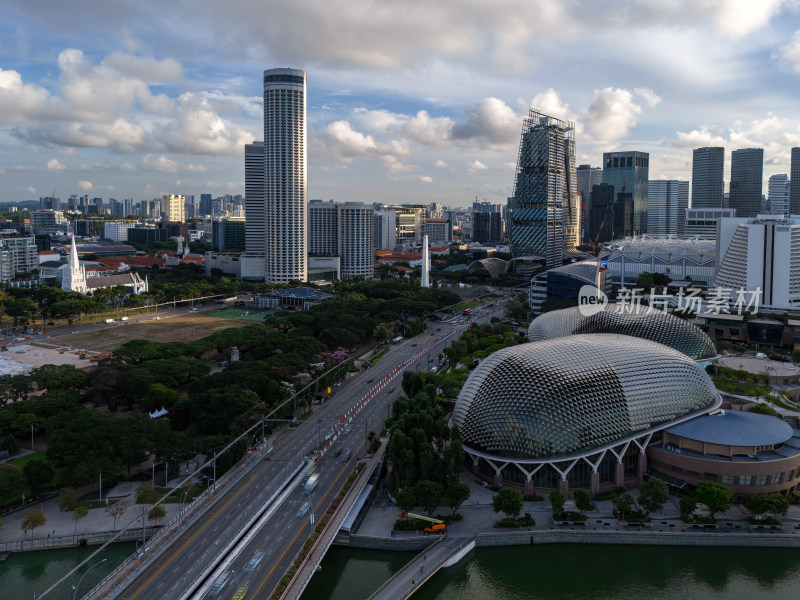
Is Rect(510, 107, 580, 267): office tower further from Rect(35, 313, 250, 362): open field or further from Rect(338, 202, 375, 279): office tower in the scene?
Rect(35, 313, 250, 362): open field

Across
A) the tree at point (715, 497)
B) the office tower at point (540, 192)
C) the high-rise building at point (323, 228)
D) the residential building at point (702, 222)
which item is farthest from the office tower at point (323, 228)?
the tree at point (715, 497)

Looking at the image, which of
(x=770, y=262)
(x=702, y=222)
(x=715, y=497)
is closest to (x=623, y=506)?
(x=715, y=497)

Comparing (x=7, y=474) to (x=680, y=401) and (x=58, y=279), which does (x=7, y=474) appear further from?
(x=58, y=279)

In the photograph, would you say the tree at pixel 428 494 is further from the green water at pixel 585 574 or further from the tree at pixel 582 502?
the tree at pixel 582 502

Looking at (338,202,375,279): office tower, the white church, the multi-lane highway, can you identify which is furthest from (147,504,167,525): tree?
(338,202,375,279): office tower

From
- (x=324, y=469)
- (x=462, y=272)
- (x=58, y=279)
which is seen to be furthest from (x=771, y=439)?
(x=58, y=279)

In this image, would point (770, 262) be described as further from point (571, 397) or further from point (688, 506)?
point (688, 506)

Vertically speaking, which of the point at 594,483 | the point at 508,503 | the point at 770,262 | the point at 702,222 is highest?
the point at 702,222
